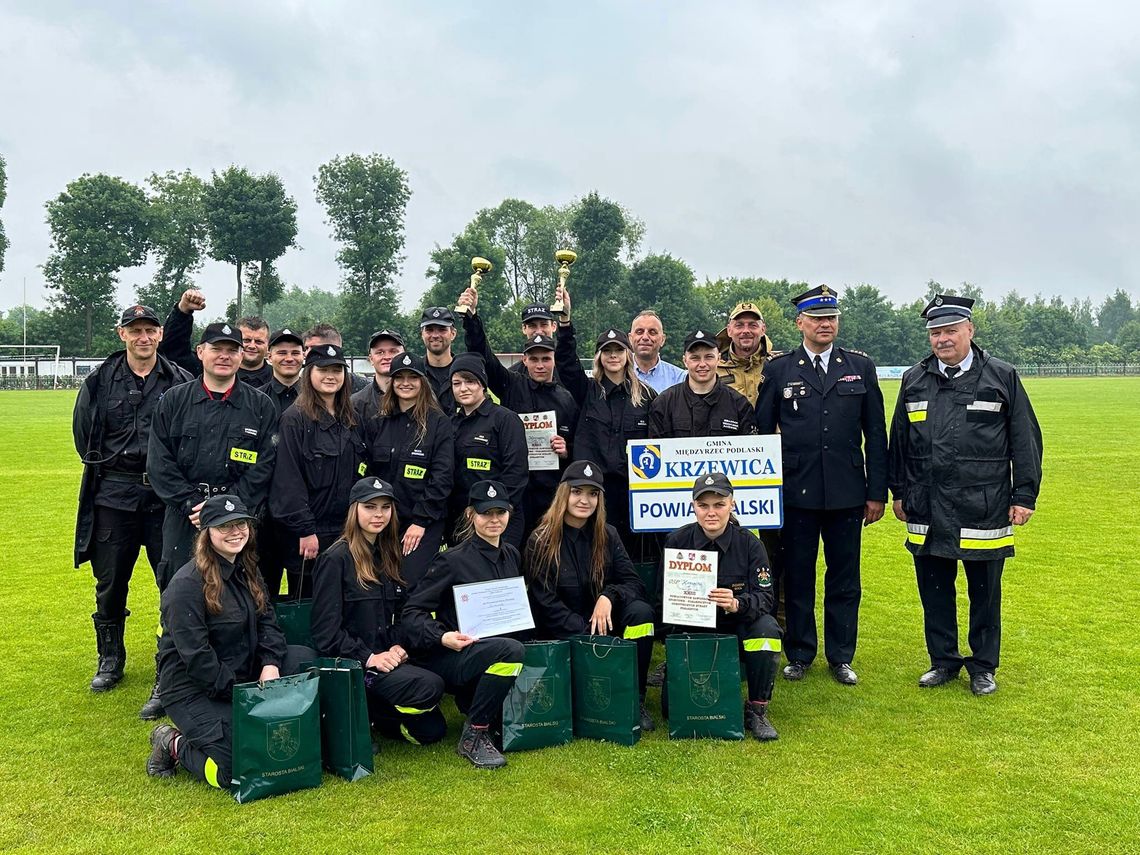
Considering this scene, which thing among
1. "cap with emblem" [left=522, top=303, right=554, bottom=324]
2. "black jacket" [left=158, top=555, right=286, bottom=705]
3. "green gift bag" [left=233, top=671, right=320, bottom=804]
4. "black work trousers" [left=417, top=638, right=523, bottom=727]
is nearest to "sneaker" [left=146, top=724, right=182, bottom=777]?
"black jacket" [left=158, top=555, right=286, bottom=705]

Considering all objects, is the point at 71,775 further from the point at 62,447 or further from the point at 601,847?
the point at 62,447

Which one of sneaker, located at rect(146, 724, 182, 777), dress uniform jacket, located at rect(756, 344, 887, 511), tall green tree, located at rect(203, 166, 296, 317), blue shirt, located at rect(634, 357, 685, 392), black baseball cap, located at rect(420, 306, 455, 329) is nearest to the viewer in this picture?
sneaker, located at rect(146, 724, 182, 777)

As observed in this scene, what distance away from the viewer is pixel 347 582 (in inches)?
213

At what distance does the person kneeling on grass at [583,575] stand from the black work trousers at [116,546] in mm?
2833

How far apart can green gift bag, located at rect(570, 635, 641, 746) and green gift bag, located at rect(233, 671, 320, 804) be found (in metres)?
1.58

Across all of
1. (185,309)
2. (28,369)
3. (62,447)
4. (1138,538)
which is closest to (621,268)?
(28,369)

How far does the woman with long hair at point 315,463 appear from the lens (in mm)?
5957

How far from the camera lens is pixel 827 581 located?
22.2ft

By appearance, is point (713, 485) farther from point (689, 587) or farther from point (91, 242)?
point (91, 242)

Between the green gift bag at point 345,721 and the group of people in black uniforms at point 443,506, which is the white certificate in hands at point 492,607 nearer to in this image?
the group of people in black uniforms at point 443,506

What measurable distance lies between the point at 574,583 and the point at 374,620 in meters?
1.31

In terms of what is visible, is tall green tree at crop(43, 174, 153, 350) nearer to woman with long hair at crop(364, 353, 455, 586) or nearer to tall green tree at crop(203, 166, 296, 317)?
tall green tree at crop(203, 166, 296, 317)

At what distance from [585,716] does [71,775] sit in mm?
2910

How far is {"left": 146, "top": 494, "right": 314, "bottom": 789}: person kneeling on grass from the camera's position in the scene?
193 inches
